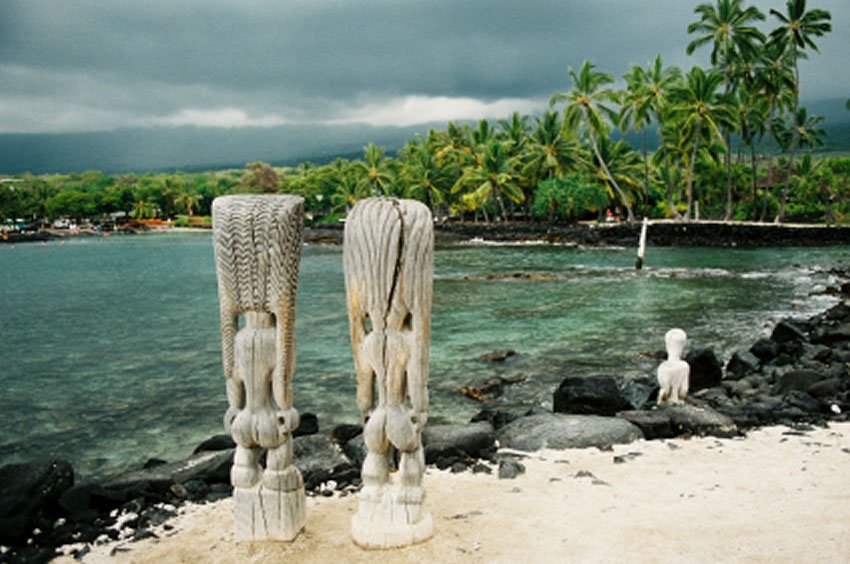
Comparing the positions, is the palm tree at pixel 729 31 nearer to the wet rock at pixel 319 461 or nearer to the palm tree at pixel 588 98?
the palm tree at pixel 588 98

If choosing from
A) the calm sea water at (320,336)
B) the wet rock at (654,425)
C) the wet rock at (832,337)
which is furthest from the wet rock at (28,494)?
the wet rock at (832,337)

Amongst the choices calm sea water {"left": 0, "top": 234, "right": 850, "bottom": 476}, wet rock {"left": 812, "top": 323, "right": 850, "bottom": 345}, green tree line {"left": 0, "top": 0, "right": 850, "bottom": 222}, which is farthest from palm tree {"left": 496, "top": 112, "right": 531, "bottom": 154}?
wet rock {"left": 812, "top": 323, "right": 850, "bottom": 345}

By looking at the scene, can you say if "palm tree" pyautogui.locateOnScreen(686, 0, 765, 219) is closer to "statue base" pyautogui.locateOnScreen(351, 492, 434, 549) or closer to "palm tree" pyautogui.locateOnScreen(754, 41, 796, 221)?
"palm tree" pyautogui.locateOnScreen(754, 41, 796, 221)

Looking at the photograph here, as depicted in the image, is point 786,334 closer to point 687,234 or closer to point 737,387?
point 737,387

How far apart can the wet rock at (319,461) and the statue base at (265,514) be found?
1371 mm

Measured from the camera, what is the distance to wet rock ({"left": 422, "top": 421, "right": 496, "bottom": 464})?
21.1 ft

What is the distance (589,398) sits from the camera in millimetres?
8547

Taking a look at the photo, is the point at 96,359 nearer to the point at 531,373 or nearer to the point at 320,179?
the point at 531,373

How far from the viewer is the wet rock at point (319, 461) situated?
585cm

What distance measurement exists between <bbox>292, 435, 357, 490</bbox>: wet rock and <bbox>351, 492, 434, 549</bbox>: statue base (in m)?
1.60

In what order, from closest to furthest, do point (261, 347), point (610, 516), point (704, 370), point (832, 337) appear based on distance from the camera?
point (261, 347) < point (610, 516) < point (704, 370) < point (832, 337)

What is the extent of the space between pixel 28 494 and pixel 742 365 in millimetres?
10504

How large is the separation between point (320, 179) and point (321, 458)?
294 feet

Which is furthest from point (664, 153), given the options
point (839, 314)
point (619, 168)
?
point (839, 314)
